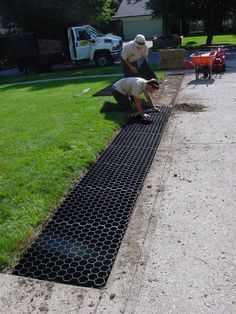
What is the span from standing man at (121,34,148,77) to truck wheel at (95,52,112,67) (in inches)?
449

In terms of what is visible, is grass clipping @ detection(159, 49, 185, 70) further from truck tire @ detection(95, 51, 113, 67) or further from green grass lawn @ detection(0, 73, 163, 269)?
green grass lawn @ detection(0, 73, 163, 269)

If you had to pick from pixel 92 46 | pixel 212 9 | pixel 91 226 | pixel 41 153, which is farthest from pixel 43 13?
pixel 91 226

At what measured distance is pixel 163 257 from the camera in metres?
3.21

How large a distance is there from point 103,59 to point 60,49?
323 centimetres

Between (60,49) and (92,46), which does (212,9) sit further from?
(60,49)

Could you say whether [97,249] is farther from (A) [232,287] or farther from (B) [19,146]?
(B) [19,146]

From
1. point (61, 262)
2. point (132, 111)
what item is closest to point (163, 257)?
point (61, 262)

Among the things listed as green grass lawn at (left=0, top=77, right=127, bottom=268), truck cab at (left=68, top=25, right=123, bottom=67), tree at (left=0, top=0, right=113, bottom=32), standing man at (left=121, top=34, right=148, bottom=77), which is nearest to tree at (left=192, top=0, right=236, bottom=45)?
tree at (left=0, top=0, right=113, bottom=32)

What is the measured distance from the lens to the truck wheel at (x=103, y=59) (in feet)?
65.6

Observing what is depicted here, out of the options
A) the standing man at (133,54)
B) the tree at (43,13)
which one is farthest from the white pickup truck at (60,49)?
the standing man at (133,54)

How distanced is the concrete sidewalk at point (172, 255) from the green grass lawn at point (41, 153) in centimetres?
80

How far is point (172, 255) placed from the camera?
10.6 feet

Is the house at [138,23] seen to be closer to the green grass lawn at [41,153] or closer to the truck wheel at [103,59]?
the truck wheel at [103,59]

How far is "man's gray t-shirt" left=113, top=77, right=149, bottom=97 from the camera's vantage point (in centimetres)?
752
